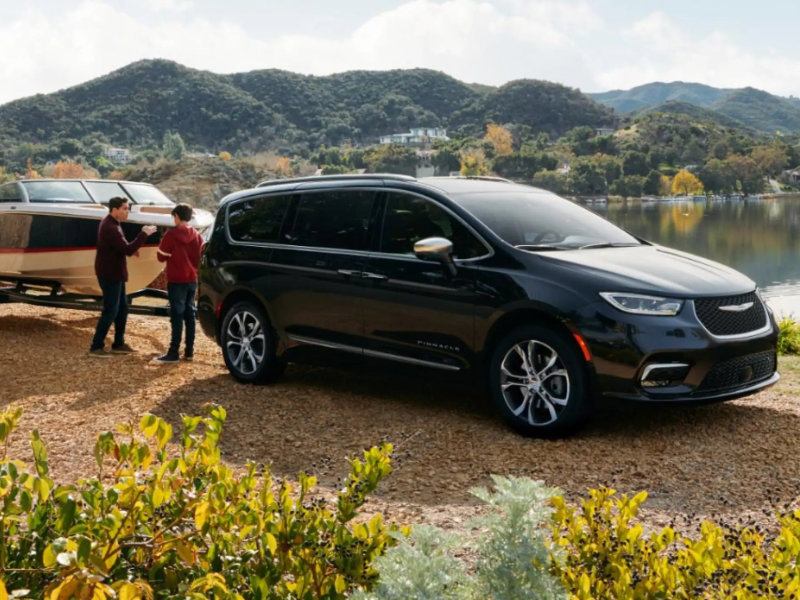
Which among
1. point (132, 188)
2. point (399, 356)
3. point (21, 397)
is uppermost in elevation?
point (132, 188)

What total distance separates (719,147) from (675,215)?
191 ft

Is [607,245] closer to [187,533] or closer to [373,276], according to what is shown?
[373,276]

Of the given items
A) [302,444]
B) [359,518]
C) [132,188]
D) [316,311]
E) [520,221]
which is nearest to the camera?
[359,518]

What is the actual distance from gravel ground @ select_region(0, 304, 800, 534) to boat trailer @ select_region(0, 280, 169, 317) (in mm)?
2529

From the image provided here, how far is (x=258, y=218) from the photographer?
28.3 feet

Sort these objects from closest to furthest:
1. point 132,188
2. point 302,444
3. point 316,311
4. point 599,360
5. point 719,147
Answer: point 599,360, point 302,444, point 316,311, point 132,188, point 719,147

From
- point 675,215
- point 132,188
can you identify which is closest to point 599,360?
point 132,188

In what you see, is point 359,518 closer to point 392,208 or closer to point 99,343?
point 392,208

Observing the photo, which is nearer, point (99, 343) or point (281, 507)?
point (281, 507)

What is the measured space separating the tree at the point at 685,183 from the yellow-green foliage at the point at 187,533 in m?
168

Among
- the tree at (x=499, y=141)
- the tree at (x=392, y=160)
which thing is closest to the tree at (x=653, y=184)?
the tree at (x=499, y=141)

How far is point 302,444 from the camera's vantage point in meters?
6.58

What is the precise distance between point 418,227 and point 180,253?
3.80m

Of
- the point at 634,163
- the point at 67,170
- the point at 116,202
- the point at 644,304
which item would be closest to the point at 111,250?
the point at 116,202
